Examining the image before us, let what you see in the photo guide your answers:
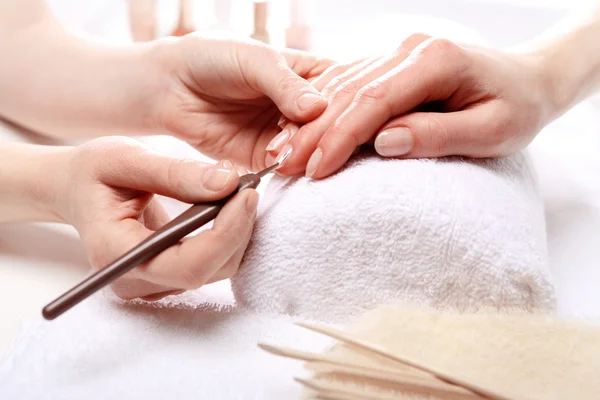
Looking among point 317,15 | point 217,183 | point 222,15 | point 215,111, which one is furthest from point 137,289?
point 317,15

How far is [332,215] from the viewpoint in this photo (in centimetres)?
59

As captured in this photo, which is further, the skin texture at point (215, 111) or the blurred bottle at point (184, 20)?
the blurred bottle at point (184, 20)

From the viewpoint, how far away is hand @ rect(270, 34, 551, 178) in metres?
0.64

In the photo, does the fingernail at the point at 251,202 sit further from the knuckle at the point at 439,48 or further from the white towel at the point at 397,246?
the knuckle at the point at 439,48

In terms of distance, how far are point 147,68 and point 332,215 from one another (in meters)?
0.45

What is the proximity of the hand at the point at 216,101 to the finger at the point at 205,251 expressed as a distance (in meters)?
0.25

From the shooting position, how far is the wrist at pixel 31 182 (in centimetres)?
73

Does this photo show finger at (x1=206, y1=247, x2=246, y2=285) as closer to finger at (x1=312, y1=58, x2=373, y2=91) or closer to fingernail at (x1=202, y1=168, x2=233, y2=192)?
fingernail at (x1=202, y1=168, x2=233, y2=192)

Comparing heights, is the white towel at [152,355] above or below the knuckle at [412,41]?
below

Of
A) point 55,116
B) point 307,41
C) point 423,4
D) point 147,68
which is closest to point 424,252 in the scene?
point 147,68

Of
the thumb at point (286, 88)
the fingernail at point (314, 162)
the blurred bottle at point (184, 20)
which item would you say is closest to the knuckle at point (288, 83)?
the thumb at point (286, 88)

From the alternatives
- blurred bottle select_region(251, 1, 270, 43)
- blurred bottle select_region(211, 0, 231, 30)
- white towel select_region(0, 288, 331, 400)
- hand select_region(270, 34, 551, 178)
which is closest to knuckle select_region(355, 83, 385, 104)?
hand select_region(270, 34, 551, 178)

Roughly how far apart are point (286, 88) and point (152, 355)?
1.03ft

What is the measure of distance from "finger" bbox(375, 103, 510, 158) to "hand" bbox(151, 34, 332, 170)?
0.21m
